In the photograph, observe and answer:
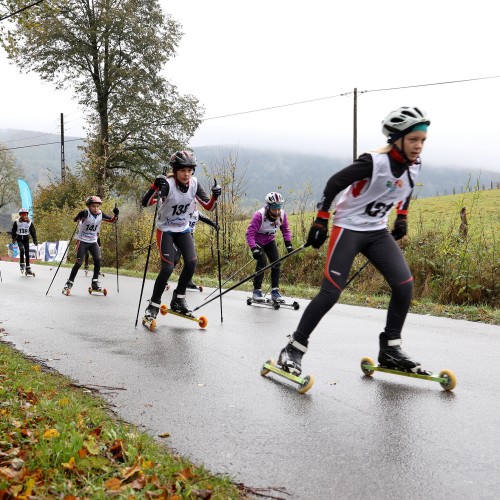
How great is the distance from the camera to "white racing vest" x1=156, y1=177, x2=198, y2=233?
8297 millimetres

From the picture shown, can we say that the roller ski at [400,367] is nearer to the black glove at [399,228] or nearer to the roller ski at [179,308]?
the black glove at [399,228]

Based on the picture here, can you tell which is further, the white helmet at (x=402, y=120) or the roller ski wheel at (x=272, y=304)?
the roller ski wheel at (x=272, y=304)

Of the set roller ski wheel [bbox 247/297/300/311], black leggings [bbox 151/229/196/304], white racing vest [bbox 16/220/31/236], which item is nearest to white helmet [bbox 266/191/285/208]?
roller ski wheel [bbox 247/297/300/311]

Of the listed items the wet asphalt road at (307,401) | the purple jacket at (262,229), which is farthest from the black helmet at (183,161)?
the purple jacket at (262,229)

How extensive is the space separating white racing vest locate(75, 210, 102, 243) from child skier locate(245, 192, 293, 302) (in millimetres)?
4623

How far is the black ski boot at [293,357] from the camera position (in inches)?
203

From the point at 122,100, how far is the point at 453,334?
3353 cm

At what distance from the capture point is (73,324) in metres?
8.84

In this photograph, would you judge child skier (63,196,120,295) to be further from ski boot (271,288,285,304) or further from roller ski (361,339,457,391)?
roller ski (361,339,457,391)

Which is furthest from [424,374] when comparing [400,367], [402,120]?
[402,120]

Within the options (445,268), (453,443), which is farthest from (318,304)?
(445,268)

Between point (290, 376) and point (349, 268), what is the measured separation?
1.03 meters

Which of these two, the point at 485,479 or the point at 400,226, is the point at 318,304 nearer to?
the point at 400,226

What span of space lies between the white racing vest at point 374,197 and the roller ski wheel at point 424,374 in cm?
124
